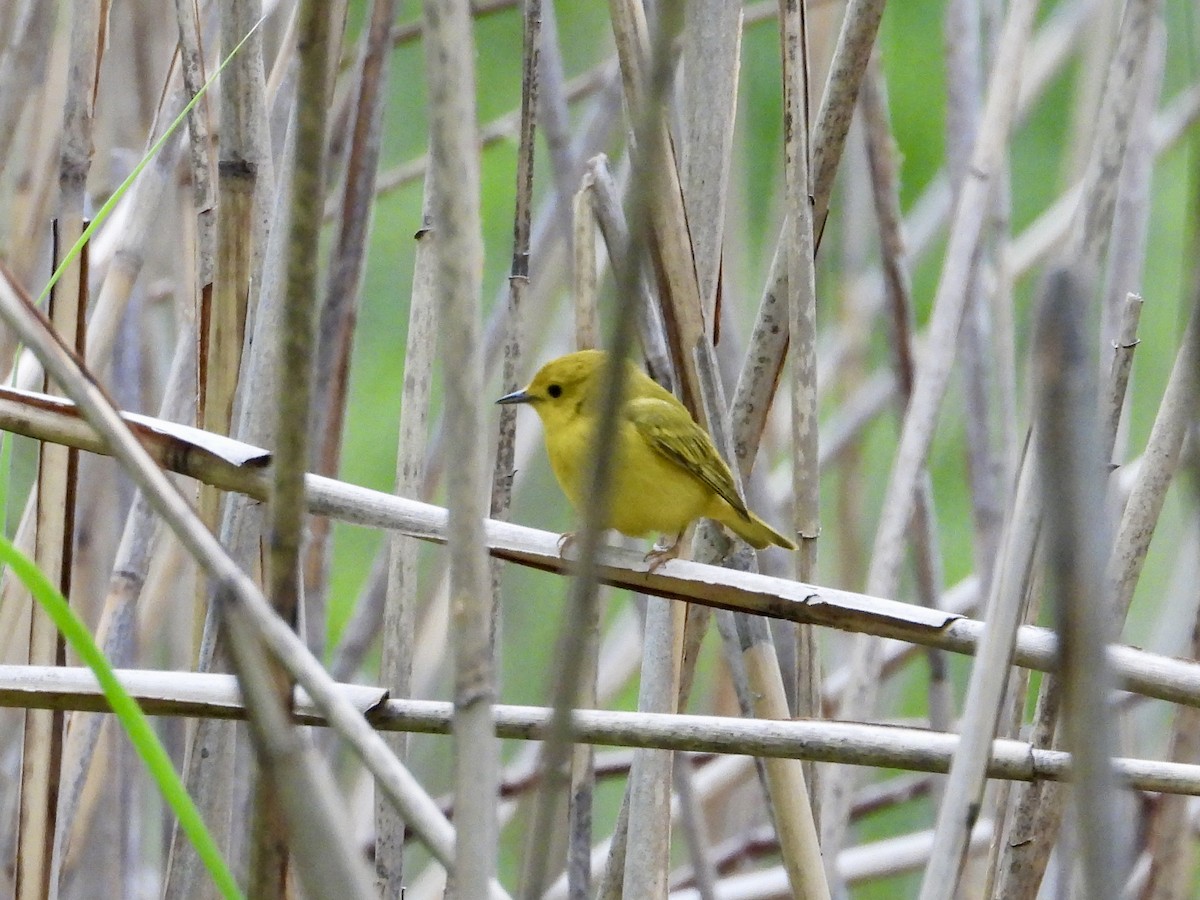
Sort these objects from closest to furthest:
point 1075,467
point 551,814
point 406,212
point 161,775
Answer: point 1075,467 < point 551,814 < point 161,775 < point 406,212

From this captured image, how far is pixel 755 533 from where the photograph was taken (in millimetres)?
2141

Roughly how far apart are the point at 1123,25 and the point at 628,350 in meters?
1.33

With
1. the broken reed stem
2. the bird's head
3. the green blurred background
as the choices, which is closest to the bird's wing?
the bird's head

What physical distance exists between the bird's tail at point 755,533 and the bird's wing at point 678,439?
0.06 ft

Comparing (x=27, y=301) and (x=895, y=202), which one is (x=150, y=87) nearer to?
(x=895, y=202)

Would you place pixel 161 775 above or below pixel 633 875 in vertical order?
above

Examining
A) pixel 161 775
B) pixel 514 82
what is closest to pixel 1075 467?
pixel 161 775

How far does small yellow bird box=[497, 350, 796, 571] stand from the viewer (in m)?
2.29

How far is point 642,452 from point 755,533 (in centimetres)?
39

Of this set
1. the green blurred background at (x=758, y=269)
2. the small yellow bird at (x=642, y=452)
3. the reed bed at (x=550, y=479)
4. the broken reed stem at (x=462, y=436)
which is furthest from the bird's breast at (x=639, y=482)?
the broken reed stem at (x=462, y=436)

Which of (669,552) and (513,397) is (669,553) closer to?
(669,552)

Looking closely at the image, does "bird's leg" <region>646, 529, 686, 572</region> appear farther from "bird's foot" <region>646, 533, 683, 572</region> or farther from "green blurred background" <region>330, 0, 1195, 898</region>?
"green blurred background" <region>330, 0, 1195, 898</region>

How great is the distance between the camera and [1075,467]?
0.68m

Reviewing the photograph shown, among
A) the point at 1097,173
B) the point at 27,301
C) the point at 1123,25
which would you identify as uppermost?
the point at 1123,25
